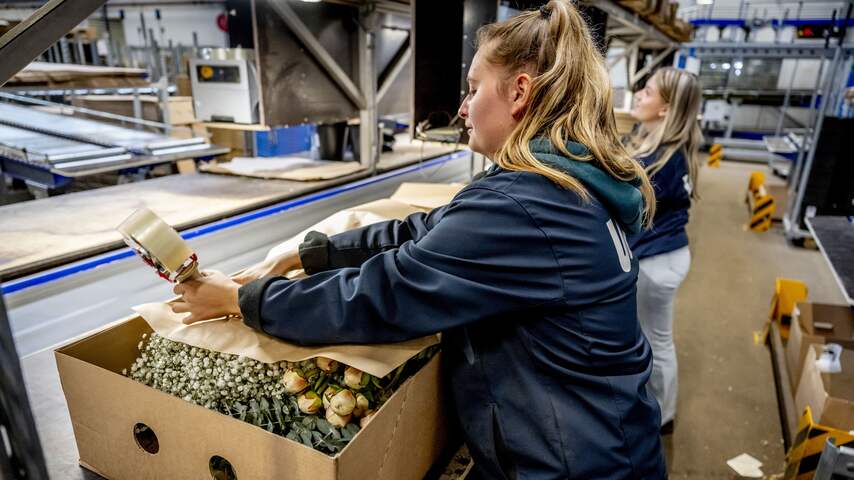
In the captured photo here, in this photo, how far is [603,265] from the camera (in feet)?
2.94

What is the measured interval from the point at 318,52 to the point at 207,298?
2771 mm

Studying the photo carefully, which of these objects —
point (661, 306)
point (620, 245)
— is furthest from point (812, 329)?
point (620, 245)

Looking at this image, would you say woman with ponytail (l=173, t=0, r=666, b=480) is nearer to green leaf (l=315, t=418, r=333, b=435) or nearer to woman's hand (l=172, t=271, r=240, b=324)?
woman's hand (l=172, t=271, r=240, b=324)

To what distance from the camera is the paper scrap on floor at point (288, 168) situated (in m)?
3.42

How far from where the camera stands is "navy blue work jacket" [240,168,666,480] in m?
0.82

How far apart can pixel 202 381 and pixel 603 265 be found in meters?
0.75

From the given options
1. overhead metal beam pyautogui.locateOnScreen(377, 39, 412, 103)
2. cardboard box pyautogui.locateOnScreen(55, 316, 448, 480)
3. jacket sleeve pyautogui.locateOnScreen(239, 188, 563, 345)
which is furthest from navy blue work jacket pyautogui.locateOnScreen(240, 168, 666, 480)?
overhead metal beam pyautogui.locateOnScreen(377, 39, 412, 103)

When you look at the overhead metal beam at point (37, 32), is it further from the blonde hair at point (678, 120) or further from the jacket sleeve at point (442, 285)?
the blonde hair at point (678, 120)

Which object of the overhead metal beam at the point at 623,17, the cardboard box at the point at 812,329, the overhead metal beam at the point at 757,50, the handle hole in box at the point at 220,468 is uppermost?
the overhead metal beam at the point at 757,50

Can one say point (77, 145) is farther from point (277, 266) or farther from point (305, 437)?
point (305, 437)

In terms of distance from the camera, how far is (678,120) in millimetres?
2061

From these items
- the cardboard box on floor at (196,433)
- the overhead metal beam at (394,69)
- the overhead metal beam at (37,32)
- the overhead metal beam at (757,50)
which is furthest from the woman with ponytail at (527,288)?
the overhead metal beam at (757,50)

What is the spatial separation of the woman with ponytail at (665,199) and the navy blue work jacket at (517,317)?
1.12 meters

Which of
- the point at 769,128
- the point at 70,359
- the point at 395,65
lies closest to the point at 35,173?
the point at 395,65
